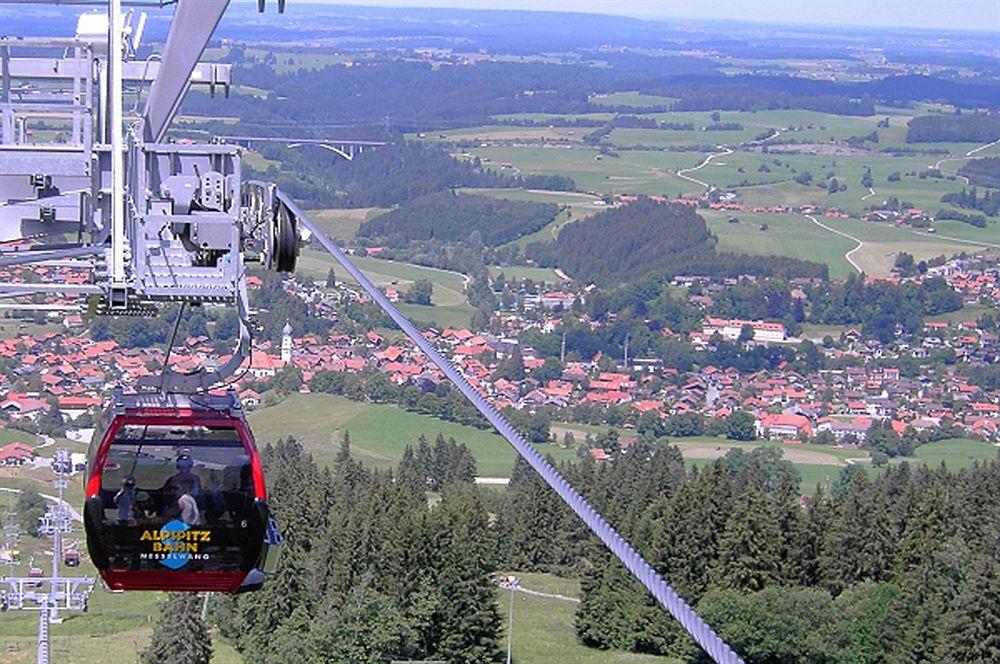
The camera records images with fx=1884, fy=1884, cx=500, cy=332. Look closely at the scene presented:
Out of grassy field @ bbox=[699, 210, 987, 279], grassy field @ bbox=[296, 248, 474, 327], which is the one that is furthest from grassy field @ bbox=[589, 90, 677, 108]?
grassy field @ bbox=[296, 248, 474, 327]

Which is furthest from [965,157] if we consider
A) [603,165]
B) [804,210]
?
[804,210]

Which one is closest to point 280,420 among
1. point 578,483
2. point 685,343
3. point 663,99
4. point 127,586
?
point 578,483

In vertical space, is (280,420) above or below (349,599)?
below

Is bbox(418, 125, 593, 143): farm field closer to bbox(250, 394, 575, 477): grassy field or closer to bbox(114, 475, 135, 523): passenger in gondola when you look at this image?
bbox(250, 394, 575, 477): grassy field

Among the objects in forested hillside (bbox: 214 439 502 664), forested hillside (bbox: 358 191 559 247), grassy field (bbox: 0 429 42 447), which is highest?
forested hillside (bbox: 214 439 502 664)

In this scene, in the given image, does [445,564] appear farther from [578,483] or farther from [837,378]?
[837,378]

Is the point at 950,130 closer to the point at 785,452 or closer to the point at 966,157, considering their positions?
the point at 966,157
